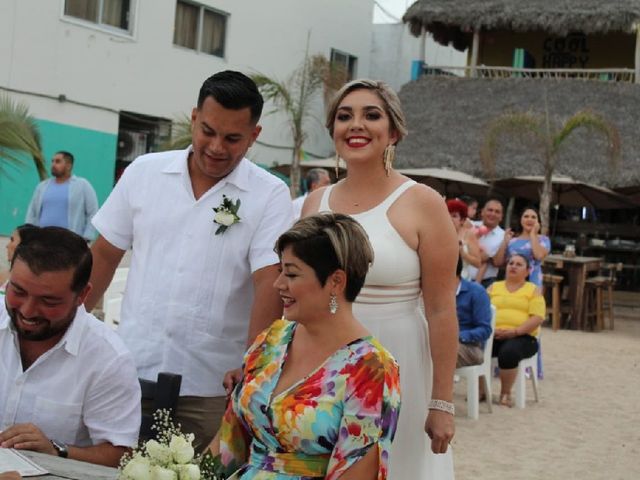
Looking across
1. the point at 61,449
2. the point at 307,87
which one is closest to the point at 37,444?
the point at 61,449

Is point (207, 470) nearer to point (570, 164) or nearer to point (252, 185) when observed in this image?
point (252, 185)

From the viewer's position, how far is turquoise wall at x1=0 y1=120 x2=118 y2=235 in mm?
18828

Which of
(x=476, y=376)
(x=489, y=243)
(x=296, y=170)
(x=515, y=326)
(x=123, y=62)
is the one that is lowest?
(x=476, y=376)

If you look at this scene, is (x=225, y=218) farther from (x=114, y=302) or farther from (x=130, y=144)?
(x=130, y=144)

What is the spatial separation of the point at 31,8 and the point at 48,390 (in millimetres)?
16767

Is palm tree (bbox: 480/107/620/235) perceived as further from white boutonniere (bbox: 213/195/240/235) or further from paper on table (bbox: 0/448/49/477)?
paper on table (bbox: 0/448/49/477)

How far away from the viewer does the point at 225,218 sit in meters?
3.47

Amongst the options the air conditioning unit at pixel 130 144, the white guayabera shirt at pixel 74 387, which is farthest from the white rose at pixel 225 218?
the air conditioning unit at pixel 130 144

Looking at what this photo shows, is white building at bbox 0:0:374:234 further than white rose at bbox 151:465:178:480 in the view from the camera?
Yes

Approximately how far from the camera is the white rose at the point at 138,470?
7.98ft

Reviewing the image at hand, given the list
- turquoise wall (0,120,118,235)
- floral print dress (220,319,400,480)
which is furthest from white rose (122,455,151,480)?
turquoise wall (0,120,118,235)

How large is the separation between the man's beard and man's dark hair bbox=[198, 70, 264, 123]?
0.82m

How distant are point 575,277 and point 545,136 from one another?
4602 millimetres

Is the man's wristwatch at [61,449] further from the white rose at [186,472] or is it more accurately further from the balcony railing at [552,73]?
the balcony railing at [552,73]
